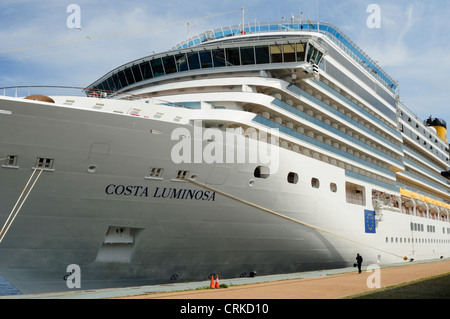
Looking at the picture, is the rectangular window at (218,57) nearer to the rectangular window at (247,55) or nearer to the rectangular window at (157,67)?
the rectangular window at (247,55)

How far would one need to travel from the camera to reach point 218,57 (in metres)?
18.1

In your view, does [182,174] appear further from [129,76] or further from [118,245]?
[129,76]

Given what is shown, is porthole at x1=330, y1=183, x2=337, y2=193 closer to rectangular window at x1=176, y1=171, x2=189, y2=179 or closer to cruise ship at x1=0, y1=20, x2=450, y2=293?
cruise ship at x1=0, y1=20, x2=450, y2=293

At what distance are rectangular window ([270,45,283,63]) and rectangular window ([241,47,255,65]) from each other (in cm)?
84

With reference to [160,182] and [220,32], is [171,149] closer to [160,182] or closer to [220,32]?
[160,182]

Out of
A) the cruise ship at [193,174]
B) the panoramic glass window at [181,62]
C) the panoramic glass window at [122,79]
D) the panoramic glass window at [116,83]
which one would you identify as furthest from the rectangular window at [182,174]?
the panoramic glass window at [116,83]

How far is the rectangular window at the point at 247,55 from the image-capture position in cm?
1803

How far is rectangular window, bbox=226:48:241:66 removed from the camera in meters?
18.0

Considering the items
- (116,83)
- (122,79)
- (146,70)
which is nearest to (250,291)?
(146,70)

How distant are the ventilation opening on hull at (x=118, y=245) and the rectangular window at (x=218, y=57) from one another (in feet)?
30.2

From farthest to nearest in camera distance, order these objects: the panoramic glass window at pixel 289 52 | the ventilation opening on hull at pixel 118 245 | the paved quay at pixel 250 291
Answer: the panoramic glass window at pixel 289 52, the ventilation opening on hull at pixel 118 245, the paved quay at pixel 250 291

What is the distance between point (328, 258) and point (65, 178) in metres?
11.9
